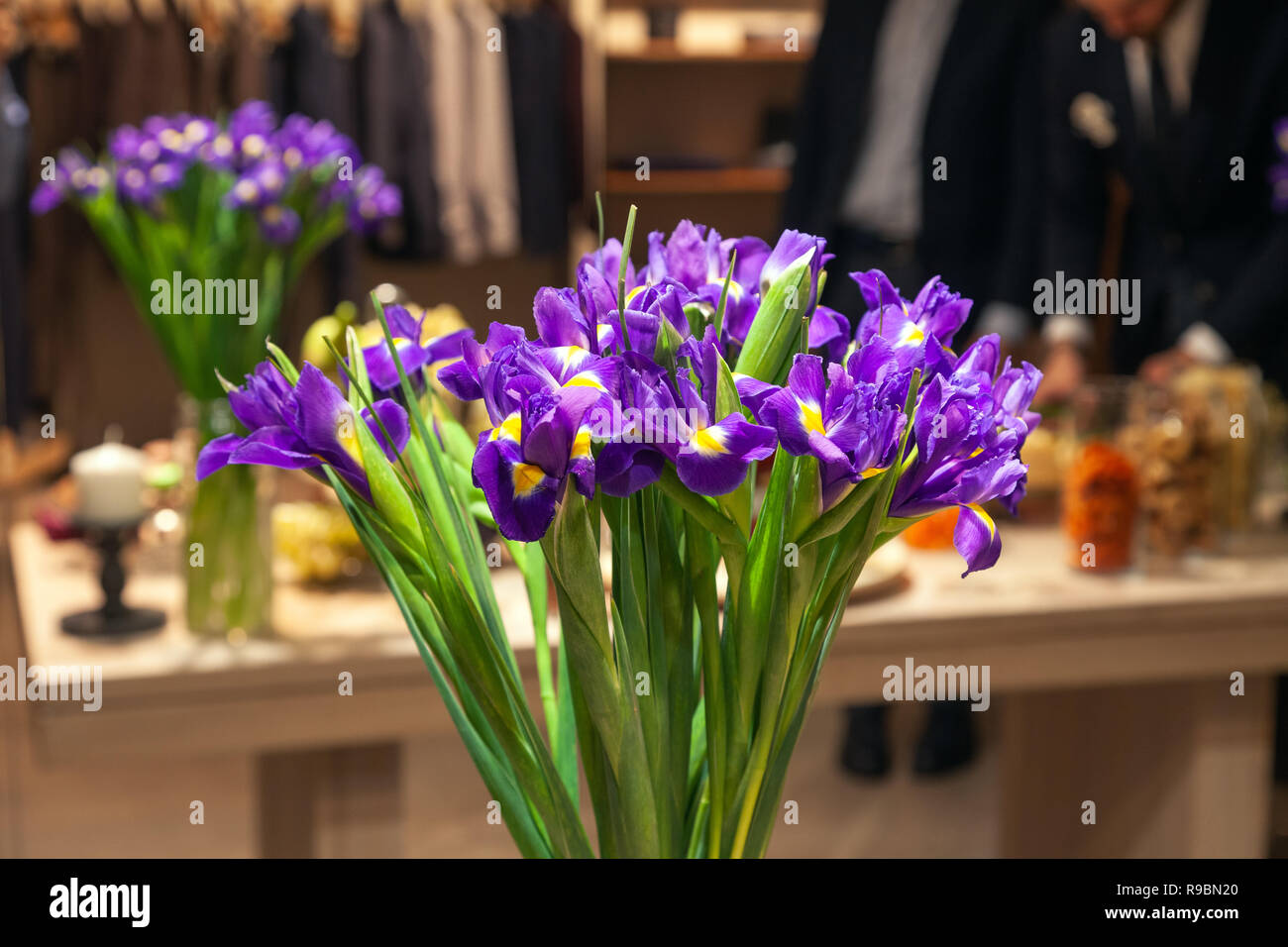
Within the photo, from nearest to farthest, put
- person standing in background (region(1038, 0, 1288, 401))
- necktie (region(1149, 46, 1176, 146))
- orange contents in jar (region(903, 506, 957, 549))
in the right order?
1. orange contents in jar (region(903, 506, 957, 549))
2. person standing in background (region(1038, 0, 1288, 401))
3. necktie (region(1149, 46, 1176, 146))

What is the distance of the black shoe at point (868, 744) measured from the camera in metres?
2.75

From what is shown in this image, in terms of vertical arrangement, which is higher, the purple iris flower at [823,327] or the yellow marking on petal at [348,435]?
the purple iris flower at [823,327]

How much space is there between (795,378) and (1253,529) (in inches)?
59.8

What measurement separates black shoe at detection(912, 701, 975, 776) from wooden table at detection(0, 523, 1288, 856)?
27.4 inches

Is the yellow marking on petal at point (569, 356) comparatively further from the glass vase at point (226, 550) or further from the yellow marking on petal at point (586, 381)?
the glass vase at point (226, 550)

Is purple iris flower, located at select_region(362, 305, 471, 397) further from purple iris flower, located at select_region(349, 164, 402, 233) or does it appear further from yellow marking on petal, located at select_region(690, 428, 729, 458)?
purple iris flower, located at select_region(349, 164, 402, 233)

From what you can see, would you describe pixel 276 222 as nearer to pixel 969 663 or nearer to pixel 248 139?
pixel 248 139

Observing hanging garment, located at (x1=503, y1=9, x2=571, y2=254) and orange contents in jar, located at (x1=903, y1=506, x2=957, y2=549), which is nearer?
orange contents in jar, located at (x1=903, y1=506, x2=957, y2=549)

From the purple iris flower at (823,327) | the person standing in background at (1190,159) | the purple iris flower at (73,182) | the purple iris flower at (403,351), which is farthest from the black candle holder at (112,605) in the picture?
the person standing in background at (1190,159)

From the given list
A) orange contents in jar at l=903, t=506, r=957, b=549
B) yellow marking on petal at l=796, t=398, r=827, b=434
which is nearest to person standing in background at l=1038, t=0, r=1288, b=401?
orange contents in jar at l=903, t=506, r=957, b=549

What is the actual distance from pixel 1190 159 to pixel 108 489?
168 cm

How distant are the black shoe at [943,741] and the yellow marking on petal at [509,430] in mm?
2426

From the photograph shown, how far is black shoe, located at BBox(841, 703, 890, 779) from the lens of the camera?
9.02 ft
